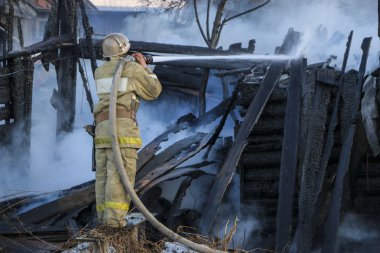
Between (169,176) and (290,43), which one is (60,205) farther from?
(290,43)

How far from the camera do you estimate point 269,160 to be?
286 inches

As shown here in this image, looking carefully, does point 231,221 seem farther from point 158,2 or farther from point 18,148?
point 158,2

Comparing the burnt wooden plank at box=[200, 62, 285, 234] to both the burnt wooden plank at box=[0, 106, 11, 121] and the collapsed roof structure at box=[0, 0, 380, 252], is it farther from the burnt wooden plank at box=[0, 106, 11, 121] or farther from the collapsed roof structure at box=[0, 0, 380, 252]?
the burnt wooden plank at box=[0, 106, 11, 121]

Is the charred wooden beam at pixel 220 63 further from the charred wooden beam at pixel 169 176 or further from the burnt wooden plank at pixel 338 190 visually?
the burnt wooden plank at pixel 338 190

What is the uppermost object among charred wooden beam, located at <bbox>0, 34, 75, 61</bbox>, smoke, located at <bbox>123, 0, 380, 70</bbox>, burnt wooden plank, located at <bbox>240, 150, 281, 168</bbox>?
smoke, located at <bbox>123, 0, 380, 70</bbox>

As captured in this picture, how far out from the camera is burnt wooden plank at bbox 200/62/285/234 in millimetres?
6617

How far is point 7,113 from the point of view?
30.5ft

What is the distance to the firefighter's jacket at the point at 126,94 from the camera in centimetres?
522

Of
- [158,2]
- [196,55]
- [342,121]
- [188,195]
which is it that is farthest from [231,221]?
[158,2]

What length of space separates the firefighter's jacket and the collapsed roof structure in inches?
45.4

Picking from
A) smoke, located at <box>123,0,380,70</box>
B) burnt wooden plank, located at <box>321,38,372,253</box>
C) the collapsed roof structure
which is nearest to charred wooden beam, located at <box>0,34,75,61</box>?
the collapsed roof structure

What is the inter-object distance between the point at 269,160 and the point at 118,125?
269 cm

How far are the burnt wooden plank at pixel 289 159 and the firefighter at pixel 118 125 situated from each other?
1.72 m

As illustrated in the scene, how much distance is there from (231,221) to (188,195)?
71cm
